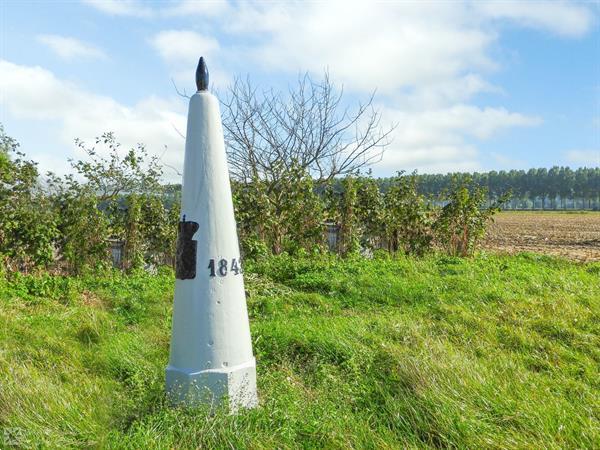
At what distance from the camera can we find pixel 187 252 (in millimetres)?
3789

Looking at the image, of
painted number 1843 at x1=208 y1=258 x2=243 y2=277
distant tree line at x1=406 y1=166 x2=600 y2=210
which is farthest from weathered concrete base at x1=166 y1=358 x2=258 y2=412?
distant tree line at x1=406 y1=166 x2=600 y2=210

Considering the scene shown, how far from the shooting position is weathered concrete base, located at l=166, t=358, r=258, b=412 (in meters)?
3.63

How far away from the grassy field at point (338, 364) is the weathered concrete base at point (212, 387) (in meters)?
0.10

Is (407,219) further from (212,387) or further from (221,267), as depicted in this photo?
(212,387)

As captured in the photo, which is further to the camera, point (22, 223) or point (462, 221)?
point (462, 221)

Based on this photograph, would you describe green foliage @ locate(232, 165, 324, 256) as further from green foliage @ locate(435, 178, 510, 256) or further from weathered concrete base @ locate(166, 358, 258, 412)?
weathered concrete base @ locate(166, 358, 258, 412)

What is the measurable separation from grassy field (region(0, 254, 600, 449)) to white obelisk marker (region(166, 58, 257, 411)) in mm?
211

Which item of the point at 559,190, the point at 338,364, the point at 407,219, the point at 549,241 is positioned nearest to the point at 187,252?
the point at 338,364

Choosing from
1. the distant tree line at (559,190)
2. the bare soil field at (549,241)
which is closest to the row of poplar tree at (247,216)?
the bare soil field at (549,241)

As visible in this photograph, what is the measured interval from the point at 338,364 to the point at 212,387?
136 cm

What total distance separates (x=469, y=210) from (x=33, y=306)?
8111mm

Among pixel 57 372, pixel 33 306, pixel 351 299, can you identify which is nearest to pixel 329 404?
pixel 57 372

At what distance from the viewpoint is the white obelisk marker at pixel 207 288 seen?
12.2 feet

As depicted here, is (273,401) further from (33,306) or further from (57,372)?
(33,306)
